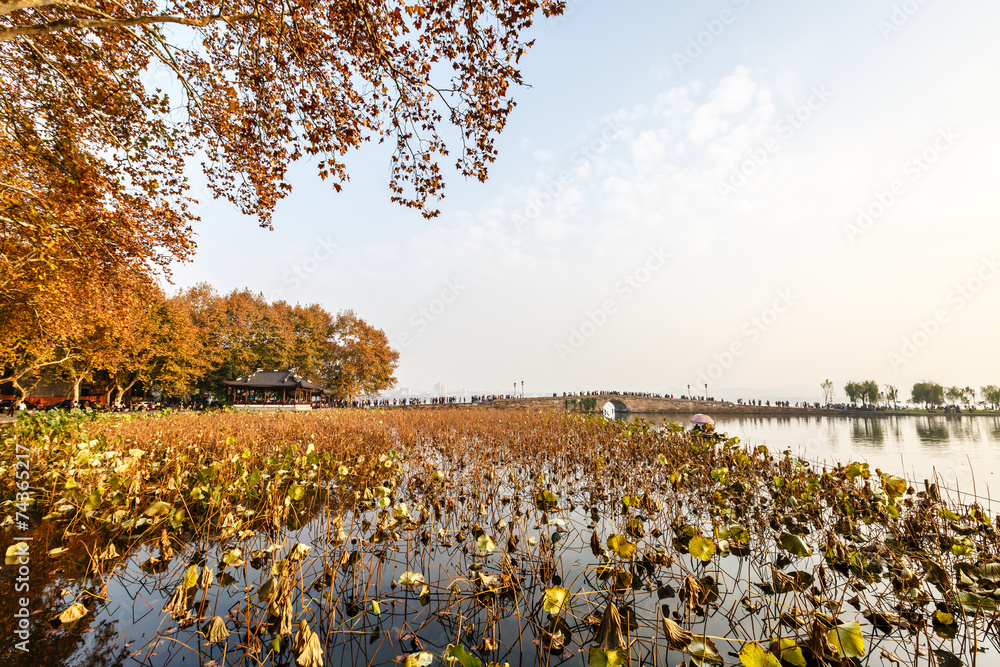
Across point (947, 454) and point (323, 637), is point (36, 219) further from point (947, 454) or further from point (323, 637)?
point (947, 454)

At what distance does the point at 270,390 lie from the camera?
34.4 metres

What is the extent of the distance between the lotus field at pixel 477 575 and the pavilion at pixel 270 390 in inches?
Answer: 1104

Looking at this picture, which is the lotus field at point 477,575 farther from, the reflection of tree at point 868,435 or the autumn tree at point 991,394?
the autumn tree at point 991,394

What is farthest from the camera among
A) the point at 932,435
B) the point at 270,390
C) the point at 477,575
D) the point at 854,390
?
the point at 854,390

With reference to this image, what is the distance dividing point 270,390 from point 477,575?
3705cm

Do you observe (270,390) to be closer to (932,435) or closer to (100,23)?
(100,23)

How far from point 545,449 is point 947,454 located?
18.0 meters

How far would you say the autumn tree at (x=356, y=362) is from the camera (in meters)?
40.5

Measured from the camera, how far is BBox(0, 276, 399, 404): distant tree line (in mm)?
17203

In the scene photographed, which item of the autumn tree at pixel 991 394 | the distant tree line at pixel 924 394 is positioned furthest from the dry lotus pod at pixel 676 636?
the autumn tree at pixel 991 394

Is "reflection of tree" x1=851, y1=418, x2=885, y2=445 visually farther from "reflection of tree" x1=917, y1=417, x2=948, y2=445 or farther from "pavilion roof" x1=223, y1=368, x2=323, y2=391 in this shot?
"pavilion roof" x1=223, y1=368, x2=323, y2=391

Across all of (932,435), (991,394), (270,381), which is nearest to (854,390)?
(991,394)

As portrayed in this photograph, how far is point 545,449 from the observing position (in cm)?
1055

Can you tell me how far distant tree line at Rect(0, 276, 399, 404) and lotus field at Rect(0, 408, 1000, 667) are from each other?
819 cm
